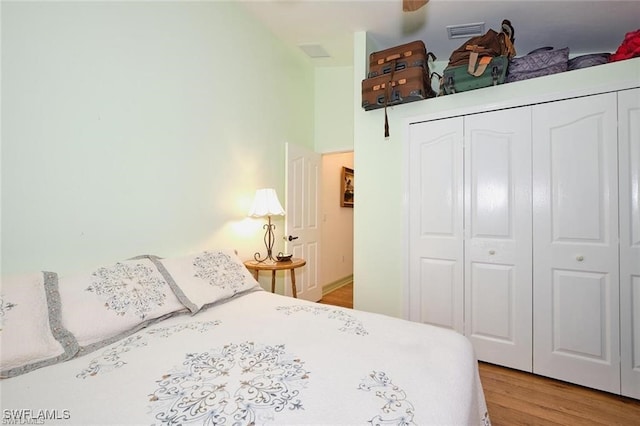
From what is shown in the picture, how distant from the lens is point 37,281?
4.16ft

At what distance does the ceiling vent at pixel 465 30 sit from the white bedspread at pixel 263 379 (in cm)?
266

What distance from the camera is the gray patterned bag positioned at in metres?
2.08

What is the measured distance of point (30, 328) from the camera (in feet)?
3.66

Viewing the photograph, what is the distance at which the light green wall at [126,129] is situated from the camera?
56.0 inches

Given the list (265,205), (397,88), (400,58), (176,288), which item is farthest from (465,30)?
(176,288)

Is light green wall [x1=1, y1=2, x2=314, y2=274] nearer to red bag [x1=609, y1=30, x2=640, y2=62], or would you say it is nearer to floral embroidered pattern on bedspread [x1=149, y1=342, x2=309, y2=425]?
floral embroidered pattern on bedspread [x1=149, y1=342, x2=309, y2=425]

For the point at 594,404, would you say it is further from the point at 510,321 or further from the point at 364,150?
the point at 364,150

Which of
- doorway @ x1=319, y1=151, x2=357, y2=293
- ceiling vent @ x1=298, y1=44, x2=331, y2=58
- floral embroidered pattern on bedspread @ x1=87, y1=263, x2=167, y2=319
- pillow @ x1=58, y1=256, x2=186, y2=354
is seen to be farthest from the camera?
doorway @ x1=319, y1=151, x2=357, y2=293

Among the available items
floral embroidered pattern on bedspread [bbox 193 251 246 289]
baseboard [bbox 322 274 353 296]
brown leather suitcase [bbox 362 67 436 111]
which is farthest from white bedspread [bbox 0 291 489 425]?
baseboard [bbox 322 274 353 296]

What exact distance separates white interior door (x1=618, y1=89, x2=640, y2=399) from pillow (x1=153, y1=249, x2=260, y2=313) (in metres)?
2.42

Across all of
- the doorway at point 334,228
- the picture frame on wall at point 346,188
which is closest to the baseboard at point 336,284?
the doorway at point 334,228

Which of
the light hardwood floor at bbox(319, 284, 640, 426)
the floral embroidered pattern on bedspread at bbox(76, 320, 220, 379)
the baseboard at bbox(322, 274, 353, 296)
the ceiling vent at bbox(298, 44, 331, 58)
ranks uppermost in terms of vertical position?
the ceiling vent at bbox(298, 44, 331, 58)

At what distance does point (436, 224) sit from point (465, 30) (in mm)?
1820

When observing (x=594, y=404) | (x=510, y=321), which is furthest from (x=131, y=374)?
(x=594, y=404)
